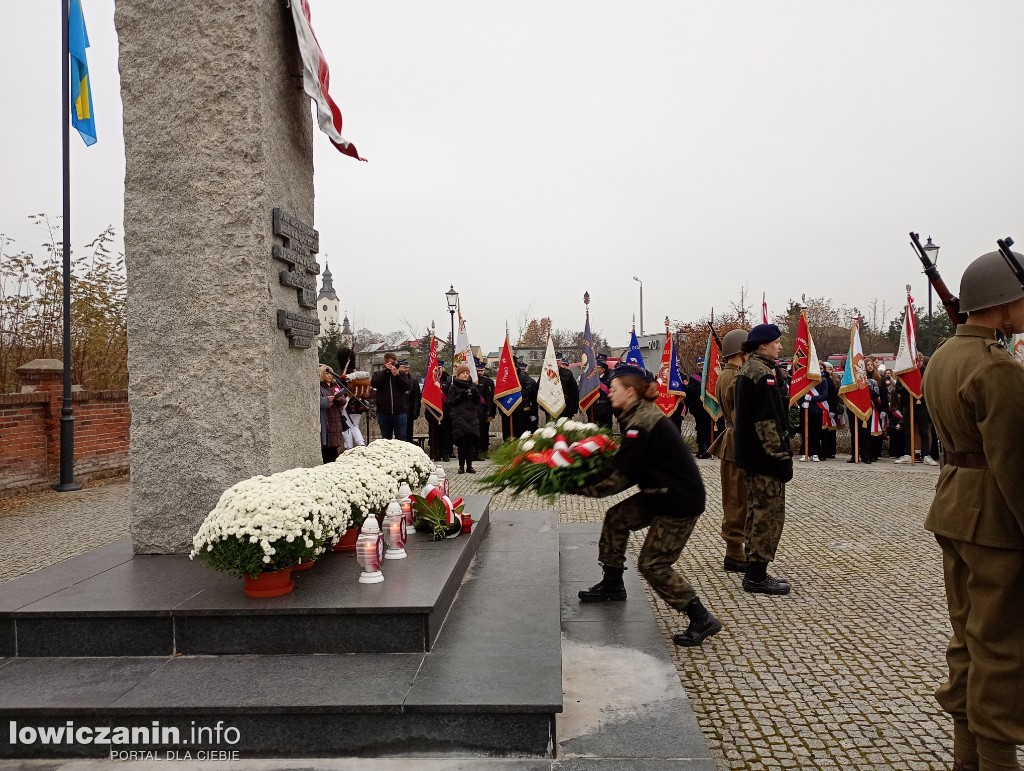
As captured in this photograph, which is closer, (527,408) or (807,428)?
(807,428)

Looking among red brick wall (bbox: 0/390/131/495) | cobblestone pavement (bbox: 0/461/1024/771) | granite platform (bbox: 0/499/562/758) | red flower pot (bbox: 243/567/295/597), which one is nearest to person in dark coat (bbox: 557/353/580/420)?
cobblestone pavement (bbox: 0/461/1024/771)

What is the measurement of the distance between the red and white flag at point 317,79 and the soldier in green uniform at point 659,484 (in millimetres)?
3234

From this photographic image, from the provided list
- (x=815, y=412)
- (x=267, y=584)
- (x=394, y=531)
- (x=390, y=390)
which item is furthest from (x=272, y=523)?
(x=815, y=412)

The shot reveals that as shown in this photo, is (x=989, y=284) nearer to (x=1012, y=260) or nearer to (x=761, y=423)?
(x=1012, y=260)

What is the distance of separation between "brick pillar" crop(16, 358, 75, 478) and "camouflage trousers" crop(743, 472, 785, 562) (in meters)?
11.4

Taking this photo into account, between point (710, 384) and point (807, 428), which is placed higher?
point (710, 384)

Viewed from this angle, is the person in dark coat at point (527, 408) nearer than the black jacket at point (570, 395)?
No

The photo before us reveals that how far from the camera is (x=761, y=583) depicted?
583 cm

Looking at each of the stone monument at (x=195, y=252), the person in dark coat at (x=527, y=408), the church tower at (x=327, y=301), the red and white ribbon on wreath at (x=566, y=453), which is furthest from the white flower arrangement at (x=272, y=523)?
the church tower at (x=327, y=301)

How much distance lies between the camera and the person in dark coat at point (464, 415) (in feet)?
44.7

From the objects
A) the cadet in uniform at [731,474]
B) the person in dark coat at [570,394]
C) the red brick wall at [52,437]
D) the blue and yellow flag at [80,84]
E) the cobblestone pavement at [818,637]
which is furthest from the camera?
the person in dark coat at [570,394]

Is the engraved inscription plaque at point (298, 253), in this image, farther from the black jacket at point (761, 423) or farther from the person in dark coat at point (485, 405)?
the person in dark coat at point (485, 405)

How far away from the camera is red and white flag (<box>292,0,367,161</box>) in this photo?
18.5 feet

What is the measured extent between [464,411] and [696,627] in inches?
366
